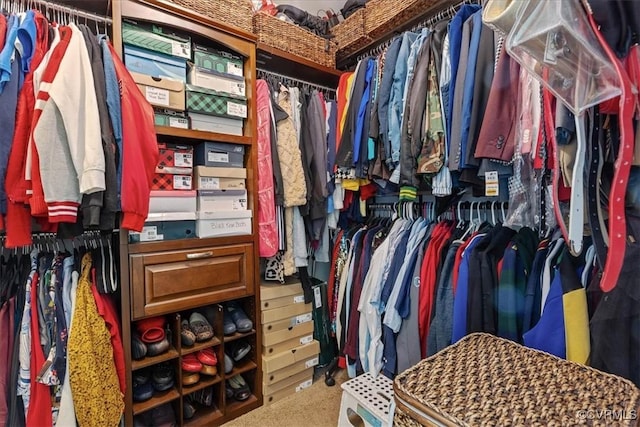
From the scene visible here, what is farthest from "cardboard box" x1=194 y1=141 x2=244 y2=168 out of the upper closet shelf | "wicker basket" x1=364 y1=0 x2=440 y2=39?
"wicker basket" x1=364 y1=0 x2=440 y2=39

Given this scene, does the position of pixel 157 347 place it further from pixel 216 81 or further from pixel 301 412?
pixel 216 81

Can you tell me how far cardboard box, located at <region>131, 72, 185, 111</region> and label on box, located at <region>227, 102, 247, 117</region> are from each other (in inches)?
8.3

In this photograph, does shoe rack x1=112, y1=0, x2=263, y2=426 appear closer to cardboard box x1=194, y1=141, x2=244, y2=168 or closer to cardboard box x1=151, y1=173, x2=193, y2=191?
cardboard box x1=194, y1=141, x2=244, y2=168

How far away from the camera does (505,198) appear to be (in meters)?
1.29

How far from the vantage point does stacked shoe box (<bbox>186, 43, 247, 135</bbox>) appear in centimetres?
Answer: 136

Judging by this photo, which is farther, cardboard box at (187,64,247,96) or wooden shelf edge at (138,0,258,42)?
cardboard box at (187,64,247,96)

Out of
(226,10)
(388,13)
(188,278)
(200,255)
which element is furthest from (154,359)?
(388,13)

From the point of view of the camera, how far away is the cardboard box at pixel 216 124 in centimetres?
138

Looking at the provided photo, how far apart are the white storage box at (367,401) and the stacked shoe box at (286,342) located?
0.35m

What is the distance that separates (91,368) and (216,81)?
50.3 inches

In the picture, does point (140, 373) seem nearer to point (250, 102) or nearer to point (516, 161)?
point (250, 102)

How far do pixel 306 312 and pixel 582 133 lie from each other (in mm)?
1448

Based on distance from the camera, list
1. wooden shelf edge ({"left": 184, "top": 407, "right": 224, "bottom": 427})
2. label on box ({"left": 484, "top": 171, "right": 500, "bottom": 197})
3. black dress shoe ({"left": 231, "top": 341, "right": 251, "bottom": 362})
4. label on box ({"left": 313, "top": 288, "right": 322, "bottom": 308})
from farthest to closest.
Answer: label on box ({"left": 313, "top": 288, "right": 322, "bottom": 308})
black dress shoe ({"left": 231, "top": 341, "right": 251, "bottom": 362})
wooden shelf edge ({"left": 184, "top": 407, "right": 224, "bottom": 427})
label on box ({"left": 484, "top": 171, "right": 500, "bottom": 197})

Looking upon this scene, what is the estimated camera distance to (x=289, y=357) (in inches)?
63.9
